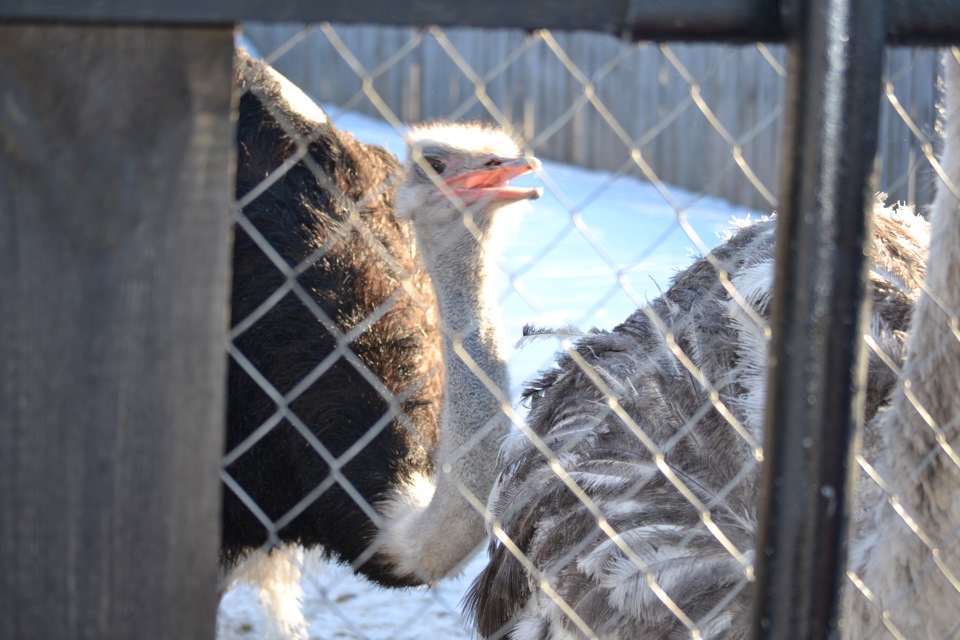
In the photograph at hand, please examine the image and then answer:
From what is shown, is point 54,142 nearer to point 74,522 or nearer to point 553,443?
point 74,522

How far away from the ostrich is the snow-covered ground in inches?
7.7

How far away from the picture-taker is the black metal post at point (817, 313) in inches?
44.4

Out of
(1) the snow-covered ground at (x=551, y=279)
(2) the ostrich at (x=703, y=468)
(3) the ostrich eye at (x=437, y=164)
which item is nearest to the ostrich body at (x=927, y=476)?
(2) the ostrich at (x=703, y=468)

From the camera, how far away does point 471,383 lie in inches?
105

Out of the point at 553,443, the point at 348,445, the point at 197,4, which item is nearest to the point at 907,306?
the point at 553,443

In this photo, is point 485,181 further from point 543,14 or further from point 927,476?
point 543,14

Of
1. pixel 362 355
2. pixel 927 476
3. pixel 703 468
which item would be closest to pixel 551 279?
pixel 362 355

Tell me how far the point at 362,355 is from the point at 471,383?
613 mm

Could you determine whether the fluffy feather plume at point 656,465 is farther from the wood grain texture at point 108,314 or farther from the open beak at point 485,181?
the wood grain texture at point 108,314

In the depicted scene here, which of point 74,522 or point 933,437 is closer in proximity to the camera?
point 74,522

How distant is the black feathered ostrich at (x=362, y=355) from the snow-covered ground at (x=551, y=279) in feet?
0.60

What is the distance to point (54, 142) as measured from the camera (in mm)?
1031

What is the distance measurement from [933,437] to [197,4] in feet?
4.37

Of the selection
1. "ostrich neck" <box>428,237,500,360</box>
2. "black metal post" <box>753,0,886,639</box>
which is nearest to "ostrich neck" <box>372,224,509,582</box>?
"ostrich neck" <box>428,237,500,360</box>
